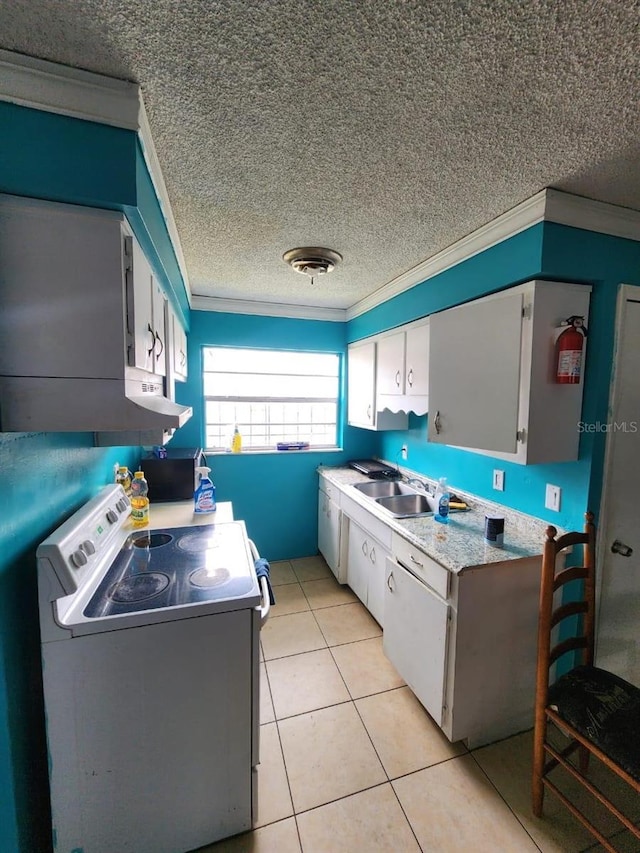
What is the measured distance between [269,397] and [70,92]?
2628 mm

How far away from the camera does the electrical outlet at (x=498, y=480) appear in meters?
2.10

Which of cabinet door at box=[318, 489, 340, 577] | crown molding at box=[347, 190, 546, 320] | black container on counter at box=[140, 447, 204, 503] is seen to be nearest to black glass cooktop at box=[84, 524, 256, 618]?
black container on counter at box=[140, 447, 204, 503]

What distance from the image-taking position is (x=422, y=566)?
68.4 inches

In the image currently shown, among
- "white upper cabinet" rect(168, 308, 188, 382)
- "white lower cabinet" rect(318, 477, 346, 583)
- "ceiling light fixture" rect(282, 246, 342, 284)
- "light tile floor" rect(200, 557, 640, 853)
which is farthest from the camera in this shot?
"white lower cabinet" rect(318, 477, 346, 583)

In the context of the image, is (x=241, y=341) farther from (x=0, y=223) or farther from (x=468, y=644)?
(x=468, y=644)

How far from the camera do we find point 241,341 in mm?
3271

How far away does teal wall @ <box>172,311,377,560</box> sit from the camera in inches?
126

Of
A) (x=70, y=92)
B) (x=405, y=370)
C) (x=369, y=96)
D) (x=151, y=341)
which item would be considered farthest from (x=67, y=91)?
(x=405, y=370)

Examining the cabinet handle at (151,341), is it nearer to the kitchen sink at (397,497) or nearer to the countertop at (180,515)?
the countertop at (180,515)

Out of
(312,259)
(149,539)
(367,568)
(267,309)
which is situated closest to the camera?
(149,539)

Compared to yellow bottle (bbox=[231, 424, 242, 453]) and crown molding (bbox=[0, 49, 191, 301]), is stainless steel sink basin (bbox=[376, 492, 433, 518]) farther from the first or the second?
crown molding (bbox=[0, 49, 191, 301])

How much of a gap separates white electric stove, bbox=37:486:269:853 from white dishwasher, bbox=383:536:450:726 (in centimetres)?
81

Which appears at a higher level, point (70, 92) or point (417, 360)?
point (70, 92)

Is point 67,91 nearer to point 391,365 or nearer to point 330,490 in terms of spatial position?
point 391,365
